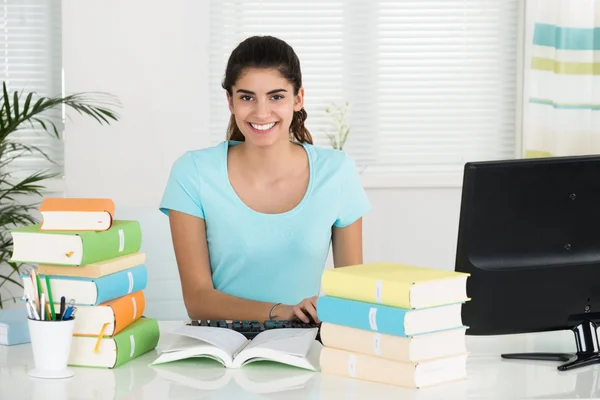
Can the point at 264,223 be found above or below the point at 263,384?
above

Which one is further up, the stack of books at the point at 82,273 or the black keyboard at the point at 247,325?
the stack of books at the point at 82,273

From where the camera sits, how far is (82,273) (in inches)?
61.1

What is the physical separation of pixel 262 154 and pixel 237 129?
17 centimetres

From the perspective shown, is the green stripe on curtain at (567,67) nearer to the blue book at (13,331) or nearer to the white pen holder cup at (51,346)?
the blue book at (13,331)

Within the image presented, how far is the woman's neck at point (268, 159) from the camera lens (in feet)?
7.27

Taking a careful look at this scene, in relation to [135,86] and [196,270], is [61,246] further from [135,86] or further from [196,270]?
[135,86]

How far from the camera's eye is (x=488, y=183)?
1.58 m

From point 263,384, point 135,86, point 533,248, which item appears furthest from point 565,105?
point 263,384

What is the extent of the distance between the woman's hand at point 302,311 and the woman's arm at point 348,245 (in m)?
0.38

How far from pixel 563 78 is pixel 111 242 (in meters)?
2.97

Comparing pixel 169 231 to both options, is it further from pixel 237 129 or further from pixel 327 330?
pixel 327 330

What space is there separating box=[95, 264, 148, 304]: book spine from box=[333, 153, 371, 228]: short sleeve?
69cm

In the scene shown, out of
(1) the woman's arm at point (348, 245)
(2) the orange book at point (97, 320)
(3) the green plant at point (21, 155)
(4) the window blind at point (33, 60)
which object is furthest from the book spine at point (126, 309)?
(4) the window blind at point (33, 60)

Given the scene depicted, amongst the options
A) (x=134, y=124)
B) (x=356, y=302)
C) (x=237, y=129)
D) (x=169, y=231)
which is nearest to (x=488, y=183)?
(x=356, y=302)
